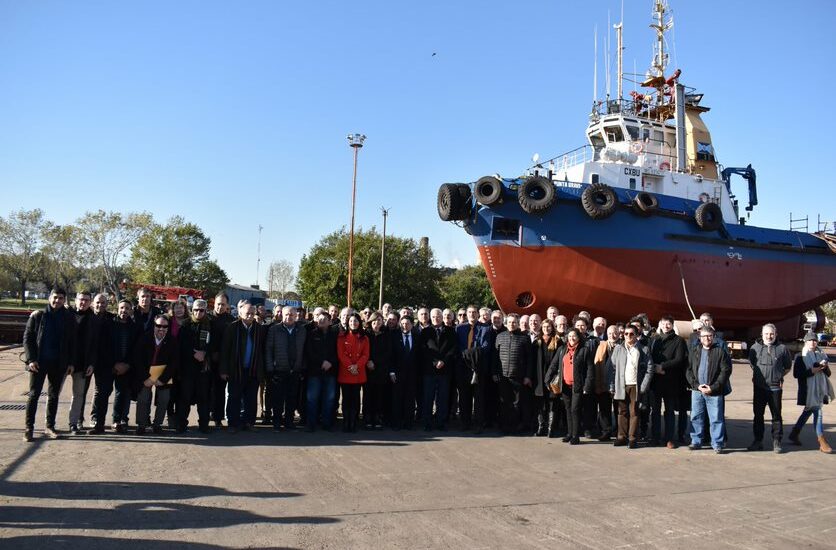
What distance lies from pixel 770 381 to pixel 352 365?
530 centimetres

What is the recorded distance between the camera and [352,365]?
7.95 m

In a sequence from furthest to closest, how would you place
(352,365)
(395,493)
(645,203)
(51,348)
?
(645,203), (352,365), (51,348), (395,493)

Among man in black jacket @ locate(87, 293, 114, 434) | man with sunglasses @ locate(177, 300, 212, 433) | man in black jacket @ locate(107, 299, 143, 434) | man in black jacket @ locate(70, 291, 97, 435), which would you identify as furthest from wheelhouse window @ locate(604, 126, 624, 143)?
man in black jacket @ locate(70, 291, 97, 435)

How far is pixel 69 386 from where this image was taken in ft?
36.0

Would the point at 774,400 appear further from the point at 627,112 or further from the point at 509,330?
the point at 627,112

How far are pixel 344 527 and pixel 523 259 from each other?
15447 millimetres

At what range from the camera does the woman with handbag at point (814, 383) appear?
7.50m

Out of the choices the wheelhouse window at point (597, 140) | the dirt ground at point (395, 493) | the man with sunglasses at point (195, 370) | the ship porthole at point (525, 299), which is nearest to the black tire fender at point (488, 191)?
the ship porthole at point (525, 299)

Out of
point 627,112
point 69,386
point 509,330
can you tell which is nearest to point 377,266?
point 627,112

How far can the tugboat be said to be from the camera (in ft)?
61.7

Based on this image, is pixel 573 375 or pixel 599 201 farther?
pixel 599 201

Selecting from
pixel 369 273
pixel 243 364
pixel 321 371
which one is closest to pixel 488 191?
pixel 321 371

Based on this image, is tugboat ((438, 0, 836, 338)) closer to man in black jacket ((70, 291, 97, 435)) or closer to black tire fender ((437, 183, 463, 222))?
black tire fender ((437, 183, 463, 222))

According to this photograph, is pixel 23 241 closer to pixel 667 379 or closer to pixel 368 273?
pixel 368 273
